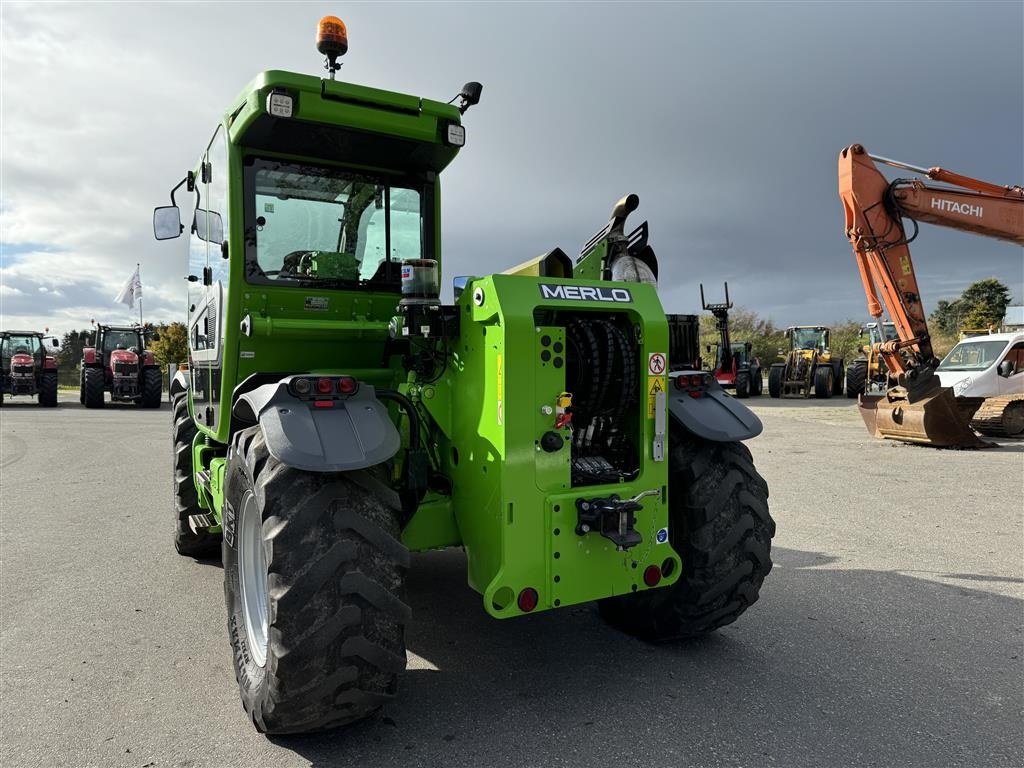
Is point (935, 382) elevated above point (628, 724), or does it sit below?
above

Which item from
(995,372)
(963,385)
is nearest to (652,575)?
(963,385)

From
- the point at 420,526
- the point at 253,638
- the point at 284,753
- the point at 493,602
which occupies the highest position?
the point at 420,526

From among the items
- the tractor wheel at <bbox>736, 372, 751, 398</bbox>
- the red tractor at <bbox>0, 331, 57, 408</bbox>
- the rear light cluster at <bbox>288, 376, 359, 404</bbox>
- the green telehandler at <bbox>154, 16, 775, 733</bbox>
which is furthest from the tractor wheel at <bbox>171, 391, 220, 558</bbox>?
the tractor wheel at <bbox>736, 372, 751, 398</bbox>

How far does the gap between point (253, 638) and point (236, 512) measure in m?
0.58

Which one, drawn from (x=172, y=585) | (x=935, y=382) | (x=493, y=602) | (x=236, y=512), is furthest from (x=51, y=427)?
(x=935, y=382)

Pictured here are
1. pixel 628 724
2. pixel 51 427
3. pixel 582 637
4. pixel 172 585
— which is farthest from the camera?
pixel 51 427

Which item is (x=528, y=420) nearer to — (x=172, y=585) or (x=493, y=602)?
(x=493, y=602)

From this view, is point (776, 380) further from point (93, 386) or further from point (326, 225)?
point (326, 225)

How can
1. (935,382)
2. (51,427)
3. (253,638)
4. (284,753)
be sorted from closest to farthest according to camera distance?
(284,753) < (253,638) < (935,382) < (51,427)

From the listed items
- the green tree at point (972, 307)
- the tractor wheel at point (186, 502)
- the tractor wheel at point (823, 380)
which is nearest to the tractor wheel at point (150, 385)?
the tractor wheel at point (186, 502)

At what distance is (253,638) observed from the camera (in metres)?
3.14

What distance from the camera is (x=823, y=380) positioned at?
23.2 m

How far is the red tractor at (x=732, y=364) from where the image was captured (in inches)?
824

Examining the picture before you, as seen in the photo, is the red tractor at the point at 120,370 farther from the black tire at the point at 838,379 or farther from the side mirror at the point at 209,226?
the black tire at the point at 838,379
